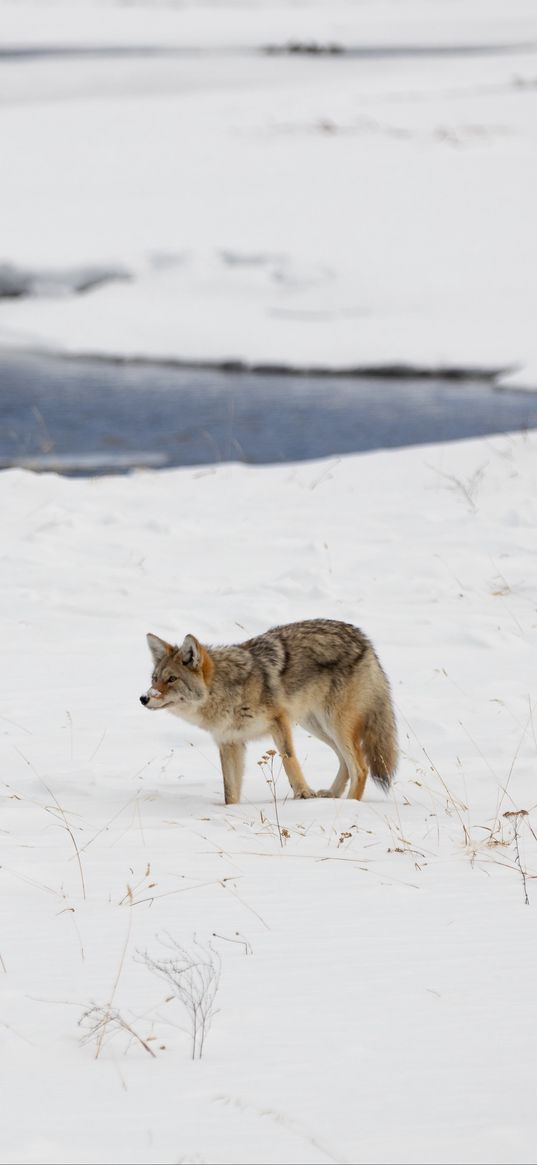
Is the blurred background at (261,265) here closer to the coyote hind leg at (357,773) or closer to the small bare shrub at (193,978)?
the coyote hind leg at (357,773)

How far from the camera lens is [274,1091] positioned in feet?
11.5

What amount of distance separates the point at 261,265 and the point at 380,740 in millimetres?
21418

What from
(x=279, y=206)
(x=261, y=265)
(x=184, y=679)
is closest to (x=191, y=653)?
(x=184, y=679)

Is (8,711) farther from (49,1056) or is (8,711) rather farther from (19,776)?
(49,1056)

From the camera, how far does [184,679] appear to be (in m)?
6.34

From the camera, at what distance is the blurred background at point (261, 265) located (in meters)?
19.3

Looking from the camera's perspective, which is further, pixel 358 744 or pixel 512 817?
pixel 358 744

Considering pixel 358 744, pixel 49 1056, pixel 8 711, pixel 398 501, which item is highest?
pixel 49 1056

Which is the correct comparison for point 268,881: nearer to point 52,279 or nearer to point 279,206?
point 52,279

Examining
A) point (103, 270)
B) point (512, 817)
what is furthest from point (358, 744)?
point (103, 270)

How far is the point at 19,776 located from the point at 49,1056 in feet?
9.50

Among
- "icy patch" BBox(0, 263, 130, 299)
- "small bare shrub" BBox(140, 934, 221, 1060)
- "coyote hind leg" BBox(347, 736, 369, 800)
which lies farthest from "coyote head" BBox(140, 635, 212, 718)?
"icy patch" BBox(0, 263, 130, 299)

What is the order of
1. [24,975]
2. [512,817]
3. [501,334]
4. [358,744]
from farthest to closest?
[501,334]
[358,744]
[512,817]
[24,975]

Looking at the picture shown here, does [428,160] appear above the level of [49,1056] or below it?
below
